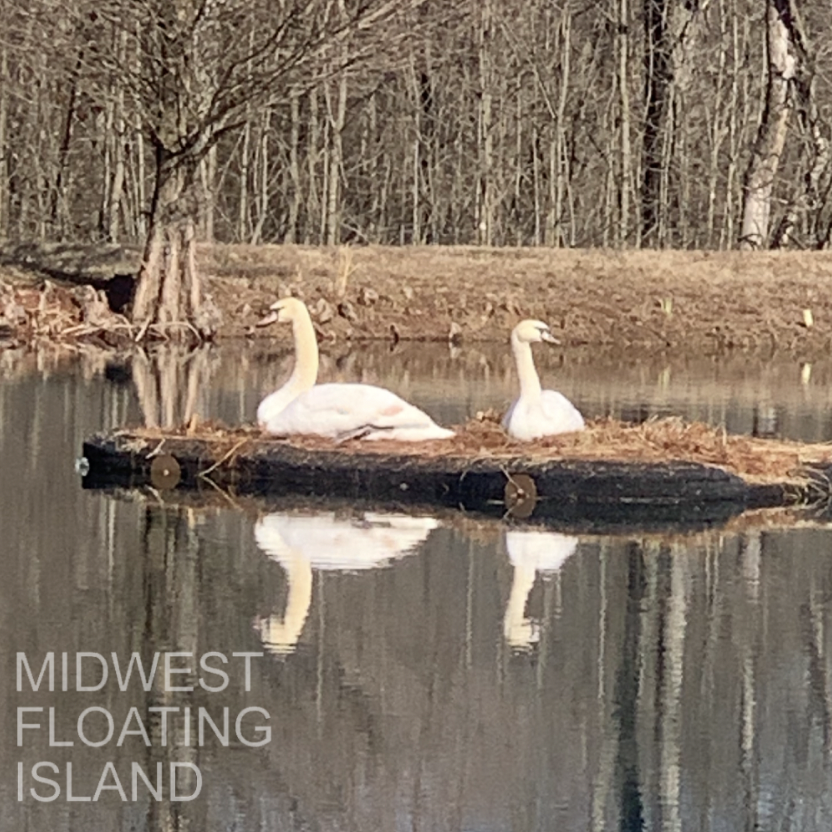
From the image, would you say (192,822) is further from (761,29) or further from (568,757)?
(761,29)

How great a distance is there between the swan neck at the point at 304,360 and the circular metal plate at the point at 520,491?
208cm

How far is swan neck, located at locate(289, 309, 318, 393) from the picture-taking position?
1609cm

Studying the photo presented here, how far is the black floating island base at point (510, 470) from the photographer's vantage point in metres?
14.3

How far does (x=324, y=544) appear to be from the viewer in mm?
12836

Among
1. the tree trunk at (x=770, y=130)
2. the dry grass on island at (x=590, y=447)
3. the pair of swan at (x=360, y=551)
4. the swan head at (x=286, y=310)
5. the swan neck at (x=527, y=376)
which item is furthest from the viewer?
the tree trunk at (x=770, y=130)

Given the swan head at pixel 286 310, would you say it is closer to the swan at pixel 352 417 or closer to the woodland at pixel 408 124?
the swan at pixel 352 417

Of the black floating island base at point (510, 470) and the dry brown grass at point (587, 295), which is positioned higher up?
the dry brown grass at point (587, 295)

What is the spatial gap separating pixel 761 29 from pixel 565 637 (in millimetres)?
40162

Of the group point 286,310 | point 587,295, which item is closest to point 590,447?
point 286,310

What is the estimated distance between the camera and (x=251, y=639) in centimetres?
1008

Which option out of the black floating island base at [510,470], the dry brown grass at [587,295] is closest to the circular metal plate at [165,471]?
the black floating island base at [510,470]

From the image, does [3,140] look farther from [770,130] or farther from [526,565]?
[526,565]

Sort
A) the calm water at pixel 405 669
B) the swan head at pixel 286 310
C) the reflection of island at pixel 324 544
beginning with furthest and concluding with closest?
the swan head at pixel 286 310 < the reflection of island at pixel 324 544 < the calm water at pixel 405 669

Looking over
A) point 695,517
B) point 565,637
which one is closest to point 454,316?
point 695,517
